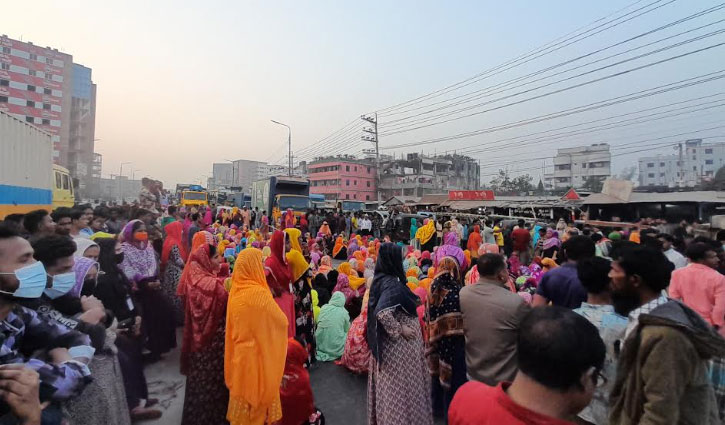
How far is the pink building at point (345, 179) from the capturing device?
58750mm

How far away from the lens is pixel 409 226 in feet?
53.2

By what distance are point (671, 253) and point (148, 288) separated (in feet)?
23.8

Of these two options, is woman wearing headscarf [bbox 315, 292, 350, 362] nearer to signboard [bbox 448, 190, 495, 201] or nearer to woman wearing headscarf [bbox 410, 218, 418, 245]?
woman wearing headscarf [bbox 410, 218, 418, 245]

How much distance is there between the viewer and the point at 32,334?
1.61 m

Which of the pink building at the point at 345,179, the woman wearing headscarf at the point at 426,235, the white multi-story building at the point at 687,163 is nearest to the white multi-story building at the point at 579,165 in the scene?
the white multi-story building at the point at 687,163

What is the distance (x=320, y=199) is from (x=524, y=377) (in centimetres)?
3481

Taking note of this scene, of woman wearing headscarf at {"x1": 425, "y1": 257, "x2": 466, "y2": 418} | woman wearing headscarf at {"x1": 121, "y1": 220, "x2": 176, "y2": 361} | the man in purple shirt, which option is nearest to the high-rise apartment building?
woman wearing headscarf at {"x1": 121, "y1": 220, "x2": 176, "y2": 361}

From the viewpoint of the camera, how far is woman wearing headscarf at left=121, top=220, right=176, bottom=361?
4121mm

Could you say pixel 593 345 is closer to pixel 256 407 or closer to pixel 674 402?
pixel 674 402

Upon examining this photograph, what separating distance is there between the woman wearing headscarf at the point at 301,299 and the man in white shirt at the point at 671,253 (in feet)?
16.1

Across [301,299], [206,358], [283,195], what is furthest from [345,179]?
[206,358]

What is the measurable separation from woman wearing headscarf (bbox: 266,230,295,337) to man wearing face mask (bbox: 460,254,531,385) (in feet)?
5.80

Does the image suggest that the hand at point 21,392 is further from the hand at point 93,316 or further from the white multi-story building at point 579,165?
the white multi-story building at point 579,165

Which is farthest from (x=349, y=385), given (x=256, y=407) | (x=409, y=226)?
(x=409, y=226)
